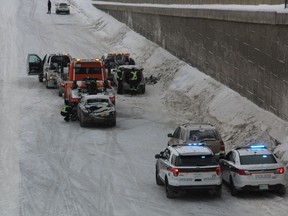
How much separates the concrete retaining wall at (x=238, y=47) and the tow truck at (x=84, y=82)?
19.4ft

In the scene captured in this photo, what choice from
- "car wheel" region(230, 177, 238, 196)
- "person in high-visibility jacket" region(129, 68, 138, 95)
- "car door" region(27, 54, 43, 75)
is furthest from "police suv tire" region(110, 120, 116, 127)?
"car door" region(27, 54, 43, 75)

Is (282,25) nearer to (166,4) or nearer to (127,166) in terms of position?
(127,166)

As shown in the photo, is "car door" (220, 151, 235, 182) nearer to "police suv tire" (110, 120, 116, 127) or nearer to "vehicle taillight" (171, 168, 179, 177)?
"vehicle taillight" (171, 168, 179, 177)

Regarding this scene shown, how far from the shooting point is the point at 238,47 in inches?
1299

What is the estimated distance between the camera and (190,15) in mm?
42375

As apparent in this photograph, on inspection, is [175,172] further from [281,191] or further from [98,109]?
[98,109]

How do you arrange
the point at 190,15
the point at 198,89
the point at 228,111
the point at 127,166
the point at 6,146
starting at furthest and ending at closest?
the point at 190,15, the point at 198,89, the point at 228,111, the point at 6,146, the point at 127,166

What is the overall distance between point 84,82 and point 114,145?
26.9 ft

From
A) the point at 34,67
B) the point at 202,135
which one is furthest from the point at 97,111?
the point at 34,67

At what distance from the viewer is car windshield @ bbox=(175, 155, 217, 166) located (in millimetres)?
20531

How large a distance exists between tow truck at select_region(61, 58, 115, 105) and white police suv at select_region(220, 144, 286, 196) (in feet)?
48.5

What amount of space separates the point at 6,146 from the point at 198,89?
41.6 ft

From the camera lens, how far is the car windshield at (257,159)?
20.9 metres

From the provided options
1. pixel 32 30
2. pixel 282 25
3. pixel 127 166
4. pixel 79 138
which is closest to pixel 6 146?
pixel 79 138
